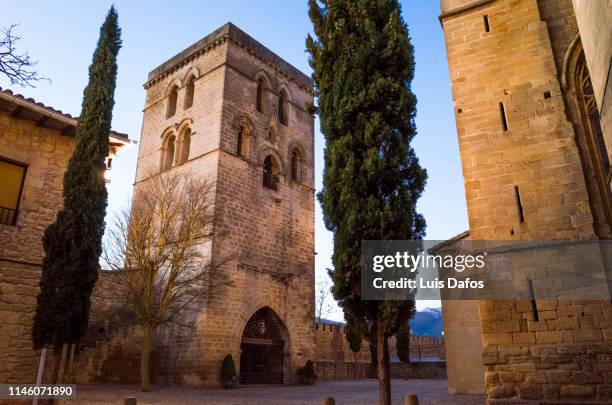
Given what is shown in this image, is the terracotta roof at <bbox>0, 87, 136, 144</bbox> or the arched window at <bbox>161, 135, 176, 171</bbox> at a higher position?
the arched window at <bbox>161, 135, 176, 171</bbox>

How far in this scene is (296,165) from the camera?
2055 centimetres

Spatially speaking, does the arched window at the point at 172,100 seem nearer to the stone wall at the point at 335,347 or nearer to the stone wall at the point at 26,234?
the stone wall at the point at 26,234

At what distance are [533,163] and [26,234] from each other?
9.65 m

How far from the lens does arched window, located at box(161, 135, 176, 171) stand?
1921 centimetres

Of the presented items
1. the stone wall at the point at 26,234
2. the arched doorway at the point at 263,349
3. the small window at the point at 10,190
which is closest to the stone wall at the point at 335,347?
the arched doorway at the point at 263,349

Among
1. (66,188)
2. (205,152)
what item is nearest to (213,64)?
(205,152)

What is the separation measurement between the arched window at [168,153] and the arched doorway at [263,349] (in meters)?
7.71

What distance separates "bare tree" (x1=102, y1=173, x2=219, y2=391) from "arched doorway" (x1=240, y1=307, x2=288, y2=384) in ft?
9.09

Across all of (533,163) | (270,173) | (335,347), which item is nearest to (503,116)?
(533,163)

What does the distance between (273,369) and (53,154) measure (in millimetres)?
11044

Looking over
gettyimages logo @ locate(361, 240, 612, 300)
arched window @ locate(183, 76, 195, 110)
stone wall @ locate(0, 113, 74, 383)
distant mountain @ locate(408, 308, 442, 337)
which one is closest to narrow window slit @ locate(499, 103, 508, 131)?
gettyimages logo @ locate(361, 240, 612, 300)

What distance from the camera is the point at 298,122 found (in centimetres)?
2122

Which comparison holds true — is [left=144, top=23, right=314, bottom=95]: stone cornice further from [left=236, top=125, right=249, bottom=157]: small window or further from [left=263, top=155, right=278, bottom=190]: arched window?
[left=263, top=155, right=278, bottom=190]: arched window

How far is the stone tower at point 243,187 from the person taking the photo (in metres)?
14.8
